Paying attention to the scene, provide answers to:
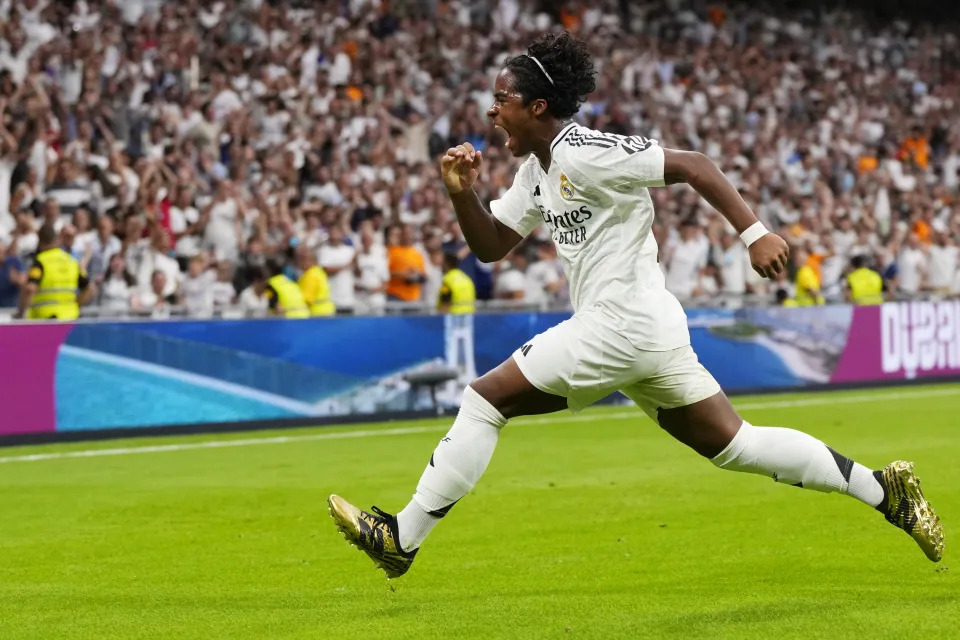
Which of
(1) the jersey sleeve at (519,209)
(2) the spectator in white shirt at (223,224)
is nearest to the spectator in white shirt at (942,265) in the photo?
(2) the spectator in white shirt at (223,224)

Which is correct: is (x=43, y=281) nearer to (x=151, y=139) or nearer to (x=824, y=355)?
(x=151, y=139)

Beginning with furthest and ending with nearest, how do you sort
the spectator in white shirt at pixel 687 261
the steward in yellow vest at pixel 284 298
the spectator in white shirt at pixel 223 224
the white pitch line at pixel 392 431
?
the spectator in white shirt at pixel 687 261
the spectator in white shirt at pixel 223 224
the steward in yellow vest at pixel 284 298
the white pitch line at pixel 392 431

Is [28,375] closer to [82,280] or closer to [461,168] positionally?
[82,280]

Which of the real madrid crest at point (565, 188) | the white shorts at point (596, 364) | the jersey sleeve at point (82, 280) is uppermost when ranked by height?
the real madrid crest at point (565, 188)

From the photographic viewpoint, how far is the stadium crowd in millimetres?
17750

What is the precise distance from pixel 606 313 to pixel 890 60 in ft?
102

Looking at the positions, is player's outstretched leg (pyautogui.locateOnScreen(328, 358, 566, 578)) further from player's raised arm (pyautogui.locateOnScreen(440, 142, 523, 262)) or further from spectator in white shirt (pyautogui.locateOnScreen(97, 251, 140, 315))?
spectator in white shirt (pyautogui.locateOnScreen(97, 251, 140, 315))

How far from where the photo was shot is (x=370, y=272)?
62.0 feet

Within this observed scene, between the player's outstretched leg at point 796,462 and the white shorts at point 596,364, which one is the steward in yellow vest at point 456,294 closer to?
the player's outstretched leg at point 796,462

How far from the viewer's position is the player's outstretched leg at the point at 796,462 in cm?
615

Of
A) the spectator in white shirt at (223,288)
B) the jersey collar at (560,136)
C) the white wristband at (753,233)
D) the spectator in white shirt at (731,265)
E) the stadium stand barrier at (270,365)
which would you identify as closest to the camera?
the white wristband at (753,233)

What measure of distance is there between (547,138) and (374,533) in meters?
1.84

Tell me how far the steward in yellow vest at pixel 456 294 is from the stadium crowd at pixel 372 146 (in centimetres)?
91

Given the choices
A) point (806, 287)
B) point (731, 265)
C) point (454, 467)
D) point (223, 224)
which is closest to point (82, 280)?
point (223, 224)
